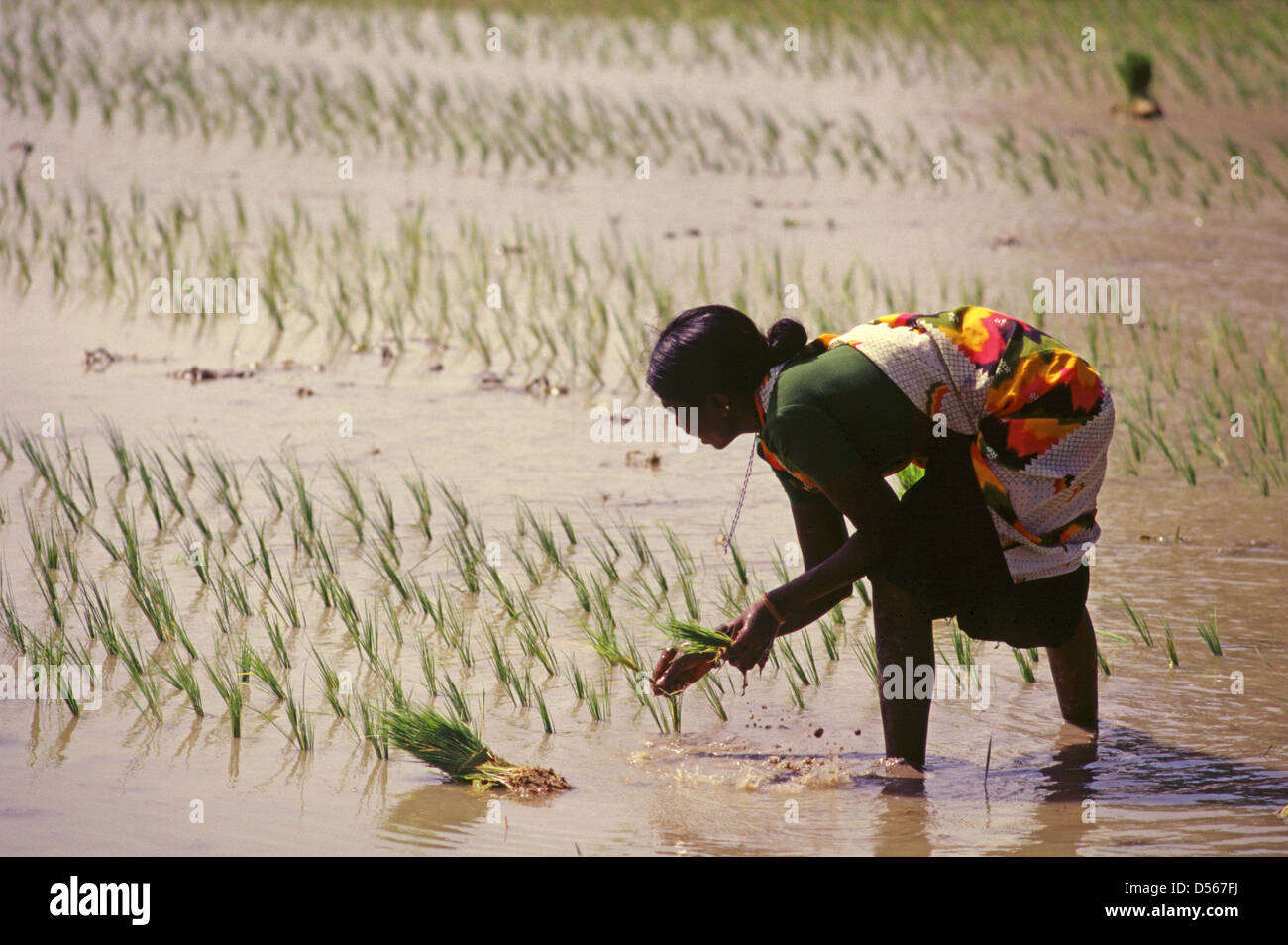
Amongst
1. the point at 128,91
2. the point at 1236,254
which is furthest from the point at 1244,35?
the point at 128,91

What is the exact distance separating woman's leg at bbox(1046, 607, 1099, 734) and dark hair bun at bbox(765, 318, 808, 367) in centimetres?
80

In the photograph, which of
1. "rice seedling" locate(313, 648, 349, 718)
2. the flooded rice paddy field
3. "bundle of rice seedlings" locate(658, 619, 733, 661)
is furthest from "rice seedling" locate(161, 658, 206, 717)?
"bundle of rice seedlings" locate(658, 619, 733, 661)

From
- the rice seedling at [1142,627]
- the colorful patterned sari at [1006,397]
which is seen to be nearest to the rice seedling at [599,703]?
the colorful patterned sari at [1006,397]

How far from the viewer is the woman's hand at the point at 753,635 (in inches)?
111

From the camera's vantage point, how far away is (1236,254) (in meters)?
8.29

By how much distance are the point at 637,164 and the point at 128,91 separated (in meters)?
4.56

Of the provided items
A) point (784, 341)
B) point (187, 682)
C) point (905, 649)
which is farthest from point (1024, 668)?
point (187, 682)

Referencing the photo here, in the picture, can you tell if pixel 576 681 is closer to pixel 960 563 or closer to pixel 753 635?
pixel 753 635

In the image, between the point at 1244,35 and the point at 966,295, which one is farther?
the point at 1244,35

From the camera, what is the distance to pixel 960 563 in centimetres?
293

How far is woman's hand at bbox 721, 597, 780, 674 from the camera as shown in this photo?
282 cm
